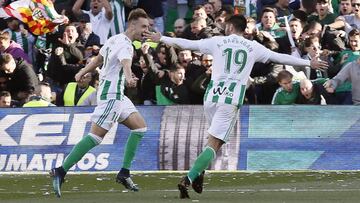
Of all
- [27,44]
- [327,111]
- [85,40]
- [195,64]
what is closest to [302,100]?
[327,111]

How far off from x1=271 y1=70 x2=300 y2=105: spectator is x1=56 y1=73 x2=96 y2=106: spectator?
10.8 ft

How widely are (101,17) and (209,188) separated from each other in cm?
883

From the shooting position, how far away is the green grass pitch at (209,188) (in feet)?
42.3

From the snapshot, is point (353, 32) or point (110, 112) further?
point (353, 32)

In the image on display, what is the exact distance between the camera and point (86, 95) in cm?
2009

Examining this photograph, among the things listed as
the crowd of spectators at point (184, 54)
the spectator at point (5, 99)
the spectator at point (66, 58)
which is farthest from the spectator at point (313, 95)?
the spectator at point (5, 99)

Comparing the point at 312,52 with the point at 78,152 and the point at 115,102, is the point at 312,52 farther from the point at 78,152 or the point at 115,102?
the point at 78,152

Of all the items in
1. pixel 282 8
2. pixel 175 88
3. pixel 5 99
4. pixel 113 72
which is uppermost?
pixel 113 72

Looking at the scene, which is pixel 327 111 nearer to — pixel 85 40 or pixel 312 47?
pixel 312 47

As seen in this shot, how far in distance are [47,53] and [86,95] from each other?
112 inches

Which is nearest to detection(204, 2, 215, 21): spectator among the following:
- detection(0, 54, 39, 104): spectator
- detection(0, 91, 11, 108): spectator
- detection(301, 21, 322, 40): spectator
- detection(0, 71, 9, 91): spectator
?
detection(301, 21, 322, 40): spectator

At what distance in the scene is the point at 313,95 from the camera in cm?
1878

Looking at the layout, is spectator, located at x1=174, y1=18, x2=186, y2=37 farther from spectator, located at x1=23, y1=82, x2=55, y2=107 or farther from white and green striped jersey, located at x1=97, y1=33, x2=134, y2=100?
white and green striped jersey, located at x1=97, y1=33, x2=134, y2=100

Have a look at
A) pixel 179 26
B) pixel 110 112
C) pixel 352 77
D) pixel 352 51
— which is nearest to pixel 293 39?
pixel 352 51
